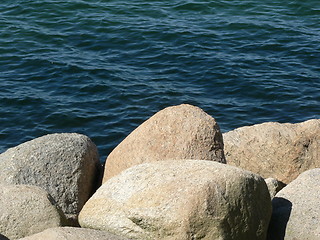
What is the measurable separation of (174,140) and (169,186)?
1.44 m

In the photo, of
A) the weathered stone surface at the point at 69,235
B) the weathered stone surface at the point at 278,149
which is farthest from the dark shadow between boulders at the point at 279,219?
the weathered stone surface at the point at 69,235

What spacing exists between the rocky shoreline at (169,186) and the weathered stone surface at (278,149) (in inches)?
0.5

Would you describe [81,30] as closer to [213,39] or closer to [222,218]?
[213,39]

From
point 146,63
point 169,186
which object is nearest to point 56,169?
point 169,186

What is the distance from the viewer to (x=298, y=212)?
22.4 ft

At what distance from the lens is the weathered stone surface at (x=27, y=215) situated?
20.9ft

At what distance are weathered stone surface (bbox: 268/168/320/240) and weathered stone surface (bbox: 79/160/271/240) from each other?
28cm

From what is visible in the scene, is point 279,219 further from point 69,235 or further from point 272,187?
point 69,235

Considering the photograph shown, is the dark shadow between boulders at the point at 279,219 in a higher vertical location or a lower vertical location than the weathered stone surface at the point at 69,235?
lower

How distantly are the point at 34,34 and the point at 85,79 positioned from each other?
2.96 m

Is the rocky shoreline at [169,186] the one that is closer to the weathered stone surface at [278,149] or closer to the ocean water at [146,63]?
the weathered stone surface at [278,149]

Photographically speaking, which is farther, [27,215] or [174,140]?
[174,140]

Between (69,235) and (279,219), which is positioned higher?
(69,235)

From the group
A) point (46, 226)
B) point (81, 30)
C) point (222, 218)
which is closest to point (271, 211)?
point (222, 218)
